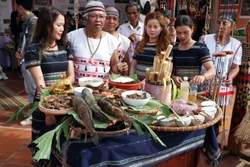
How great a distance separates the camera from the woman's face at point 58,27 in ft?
6.89

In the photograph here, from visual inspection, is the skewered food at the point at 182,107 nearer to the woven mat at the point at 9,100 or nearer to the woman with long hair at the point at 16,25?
the woven mat at the point at 9,100

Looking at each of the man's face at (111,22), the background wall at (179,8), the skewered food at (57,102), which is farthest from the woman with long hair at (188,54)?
the background wall at (179,8)

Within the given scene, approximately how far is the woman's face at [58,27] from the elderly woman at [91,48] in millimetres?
271

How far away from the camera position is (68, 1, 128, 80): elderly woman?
2.33 meters

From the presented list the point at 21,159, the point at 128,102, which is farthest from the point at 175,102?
the point at 21,159

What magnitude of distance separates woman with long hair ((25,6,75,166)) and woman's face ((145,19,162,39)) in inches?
29.8

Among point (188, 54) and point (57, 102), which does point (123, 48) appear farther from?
point (57, 102)

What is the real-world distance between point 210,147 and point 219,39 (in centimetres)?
144

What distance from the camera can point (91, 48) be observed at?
94.0 inches

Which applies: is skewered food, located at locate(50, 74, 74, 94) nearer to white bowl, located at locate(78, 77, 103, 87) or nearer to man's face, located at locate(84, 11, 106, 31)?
white bowl, located at locate(78, 77, 103, 87)

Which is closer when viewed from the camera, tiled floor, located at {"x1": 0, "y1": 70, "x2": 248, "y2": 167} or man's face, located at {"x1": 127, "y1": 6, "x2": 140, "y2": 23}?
tiled floor, located at {"x1": 0, "y1": 70, "x2": 248, "y2": 167}

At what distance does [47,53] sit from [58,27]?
23 cm

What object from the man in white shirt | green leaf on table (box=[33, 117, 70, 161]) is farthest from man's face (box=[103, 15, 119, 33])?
green leaf on table (box=[33, 117, 70, 161])

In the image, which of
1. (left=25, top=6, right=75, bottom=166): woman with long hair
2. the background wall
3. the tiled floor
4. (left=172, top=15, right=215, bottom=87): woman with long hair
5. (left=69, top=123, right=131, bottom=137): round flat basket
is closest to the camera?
(left=69, top=123, right=131, bottom=137): round flat basket
